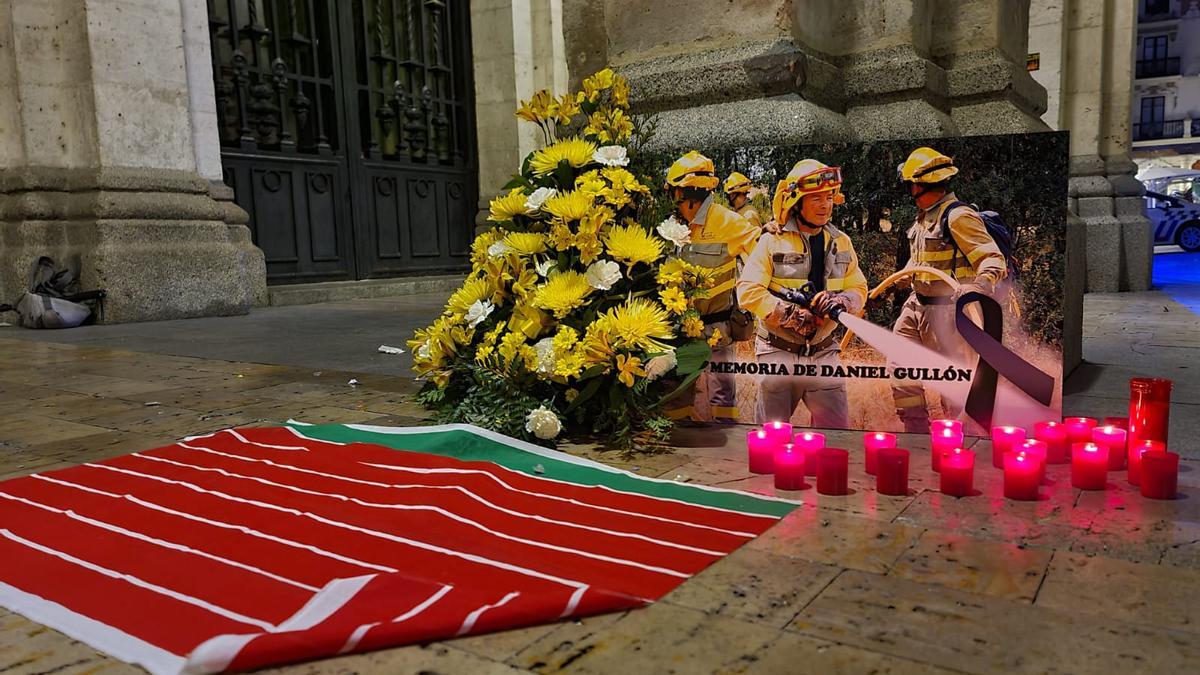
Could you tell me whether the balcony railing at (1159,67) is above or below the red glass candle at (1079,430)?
above

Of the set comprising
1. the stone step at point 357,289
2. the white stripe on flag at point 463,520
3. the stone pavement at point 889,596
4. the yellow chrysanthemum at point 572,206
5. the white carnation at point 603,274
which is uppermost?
the yellow chrysanthemum at point 572,206

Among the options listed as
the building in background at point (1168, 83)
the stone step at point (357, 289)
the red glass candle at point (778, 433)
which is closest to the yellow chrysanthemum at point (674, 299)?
the red glass candle at point (778, 433)

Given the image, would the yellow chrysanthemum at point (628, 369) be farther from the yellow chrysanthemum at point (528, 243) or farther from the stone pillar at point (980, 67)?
the stone pillar at point (980, 67)

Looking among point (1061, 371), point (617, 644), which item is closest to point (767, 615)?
point (617, 644)

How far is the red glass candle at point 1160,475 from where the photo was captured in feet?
6.96

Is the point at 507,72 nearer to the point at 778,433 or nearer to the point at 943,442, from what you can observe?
the point at 778,433

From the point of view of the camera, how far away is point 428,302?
8.51 meters

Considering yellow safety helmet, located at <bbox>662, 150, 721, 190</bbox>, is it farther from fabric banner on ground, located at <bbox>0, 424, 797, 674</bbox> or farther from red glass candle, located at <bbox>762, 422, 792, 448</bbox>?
fabric banner on ground, located at <bbox>0, 424, 797, 674</bbox>

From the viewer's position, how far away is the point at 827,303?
9.46 feet

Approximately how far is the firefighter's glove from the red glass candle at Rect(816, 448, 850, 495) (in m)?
0.75

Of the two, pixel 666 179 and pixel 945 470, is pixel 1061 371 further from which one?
Answer: pixel 666 179

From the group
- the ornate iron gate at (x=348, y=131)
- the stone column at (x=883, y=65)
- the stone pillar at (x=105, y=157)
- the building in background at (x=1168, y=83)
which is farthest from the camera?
the building in background at (x=1168, y=83)

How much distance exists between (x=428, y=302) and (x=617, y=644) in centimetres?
728

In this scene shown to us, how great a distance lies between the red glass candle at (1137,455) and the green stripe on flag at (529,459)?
897mm
